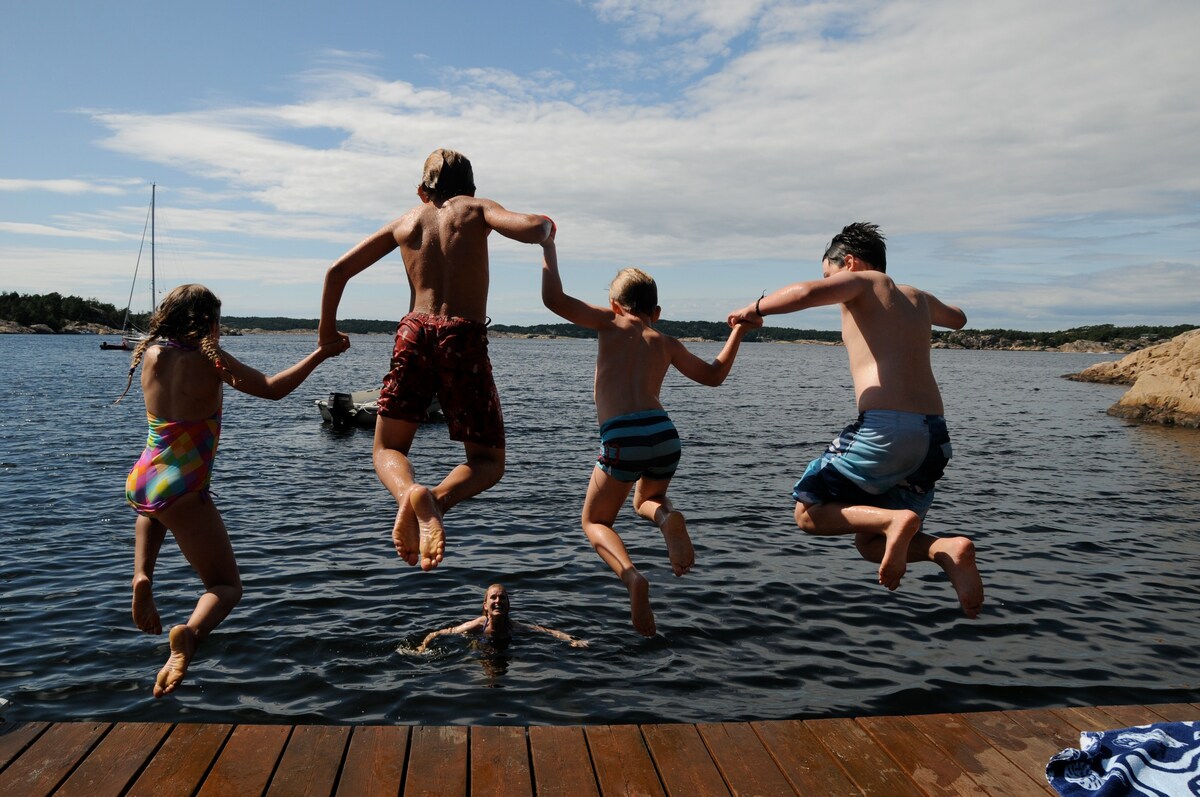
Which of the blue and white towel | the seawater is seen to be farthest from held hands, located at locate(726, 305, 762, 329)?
the seawater

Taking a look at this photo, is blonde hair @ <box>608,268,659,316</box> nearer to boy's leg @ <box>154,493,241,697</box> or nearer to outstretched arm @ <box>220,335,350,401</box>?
outstretched arm @ <box>220,335,350,401</box>

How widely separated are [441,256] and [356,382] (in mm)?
59724

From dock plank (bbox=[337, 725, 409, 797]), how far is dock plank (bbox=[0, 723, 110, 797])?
163 cm

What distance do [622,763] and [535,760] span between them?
54 cm

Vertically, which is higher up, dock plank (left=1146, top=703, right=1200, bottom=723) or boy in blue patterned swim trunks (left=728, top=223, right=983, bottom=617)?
boy in blue patterned swim trunks (left=728, top=223, right=983, bottom=617)

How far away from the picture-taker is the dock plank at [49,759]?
5.11m

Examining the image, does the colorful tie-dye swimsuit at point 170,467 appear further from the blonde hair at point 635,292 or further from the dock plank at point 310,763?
the blonde hair at point 635,292

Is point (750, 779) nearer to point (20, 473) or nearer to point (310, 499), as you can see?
point (310, 499)

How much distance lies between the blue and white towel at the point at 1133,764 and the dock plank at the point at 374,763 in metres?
3.96

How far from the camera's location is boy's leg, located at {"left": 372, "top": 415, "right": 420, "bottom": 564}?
199 inches

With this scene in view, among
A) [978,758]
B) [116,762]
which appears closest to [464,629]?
[116,762]

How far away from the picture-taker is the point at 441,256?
17.8 feet

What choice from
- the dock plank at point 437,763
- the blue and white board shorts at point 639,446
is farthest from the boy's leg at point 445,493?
the dock plank at point 437,763

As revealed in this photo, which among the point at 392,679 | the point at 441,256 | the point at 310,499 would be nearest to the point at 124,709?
the point at 392,679
